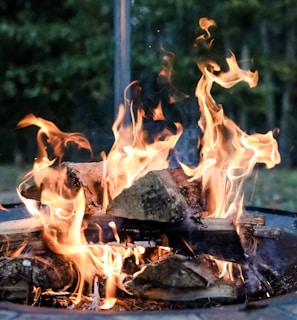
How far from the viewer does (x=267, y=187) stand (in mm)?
5656

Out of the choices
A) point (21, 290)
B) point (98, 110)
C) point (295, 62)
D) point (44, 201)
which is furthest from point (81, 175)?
point (295, 62)

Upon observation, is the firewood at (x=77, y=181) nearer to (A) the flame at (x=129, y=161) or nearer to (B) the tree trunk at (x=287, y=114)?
(A) the flame at (x=129, y=161)

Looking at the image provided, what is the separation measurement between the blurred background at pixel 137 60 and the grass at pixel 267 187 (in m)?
0.02

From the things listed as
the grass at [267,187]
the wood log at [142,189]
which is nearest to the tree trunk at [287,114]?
the grass at [267,187]

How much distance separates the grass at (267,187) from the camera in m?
4.82

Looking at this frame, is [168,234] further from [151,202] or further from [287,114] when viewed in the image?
[287,114]

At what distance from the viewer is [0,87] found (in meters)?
8.16

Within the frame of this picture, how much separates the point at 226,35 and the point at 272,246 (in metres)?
5.49

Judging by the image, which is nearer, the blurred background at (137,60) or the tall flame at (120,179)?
the tall flame at (120,179)

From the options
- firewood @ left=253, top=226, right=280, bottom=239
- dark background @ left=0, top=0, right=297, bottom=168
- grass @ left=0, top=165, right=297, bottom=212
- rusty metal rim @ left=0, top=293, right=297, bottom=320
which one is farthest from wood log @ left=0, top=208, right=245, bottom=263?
dark background @ left=0, top=0, right=297, bottom=168

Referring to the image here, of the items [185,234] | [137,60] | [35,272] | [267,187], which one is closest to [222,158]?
[185,234]

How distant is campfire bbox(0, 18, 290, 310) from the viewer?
1.86 meters

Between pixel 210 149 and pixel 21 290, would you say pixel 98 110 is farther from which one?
pixel 21 290

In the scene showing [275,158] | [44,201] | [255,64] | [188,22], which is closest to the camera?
[44,201]
